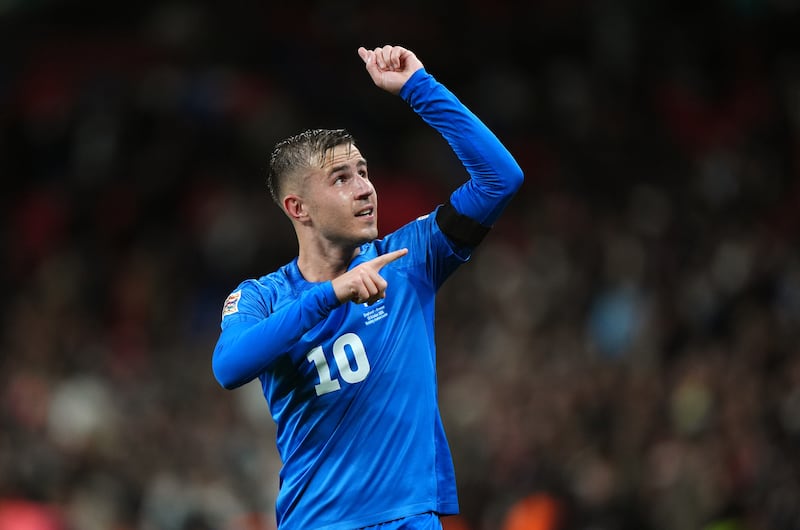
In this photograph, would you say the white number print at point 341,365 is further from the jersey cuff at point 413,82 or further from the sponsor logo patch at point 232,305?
the jersey cuff at point 413,82

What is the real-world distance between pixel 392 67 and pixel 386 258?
83cm

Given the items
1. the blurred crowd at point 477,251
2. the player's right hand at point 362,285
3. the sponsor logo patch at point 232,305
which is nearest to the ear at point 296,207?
the sponsor logo patch at point 232,305

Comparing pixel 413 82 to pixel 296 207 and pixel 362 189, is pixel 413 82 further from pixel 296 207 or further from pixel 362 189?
pixel 296 207

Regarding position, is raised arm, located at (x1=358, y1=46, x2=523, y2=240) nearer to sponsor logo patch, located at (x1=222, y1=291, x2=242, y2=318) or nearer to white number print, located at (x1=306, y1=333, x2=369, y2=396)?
white number print, located at (x1=306, y1=333, x2=369, y2=396)

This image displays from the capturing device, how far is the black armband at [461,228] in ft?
15.4

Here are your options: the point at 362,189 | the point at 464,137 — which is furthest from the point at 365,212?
the point at 464,137

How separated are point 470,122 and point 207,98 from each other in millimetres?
11310

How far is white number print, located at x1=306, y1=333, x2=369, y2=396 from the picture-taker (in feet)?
15.2

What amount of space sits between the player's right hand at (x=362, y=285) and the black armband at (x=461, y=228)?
0.48 m

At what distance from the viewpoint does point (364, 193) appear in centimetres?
476

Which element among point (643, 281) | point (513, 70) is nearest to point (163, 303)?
point (513, 70)

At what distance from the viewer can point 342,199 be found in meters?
4.77

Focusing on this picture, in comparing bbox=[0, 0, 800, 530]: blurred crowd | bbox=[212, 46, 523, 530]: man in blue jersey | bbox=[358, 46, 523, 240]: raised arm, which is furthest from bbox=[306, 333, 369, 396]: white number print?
bbox=[0, 0, 800, 530]: blurred crowd

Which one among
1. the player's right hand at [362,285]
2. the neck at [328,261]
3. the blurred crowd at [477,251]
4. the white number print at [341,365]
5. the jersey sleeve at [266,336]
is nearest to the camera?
the player's right hand at [362,285]
